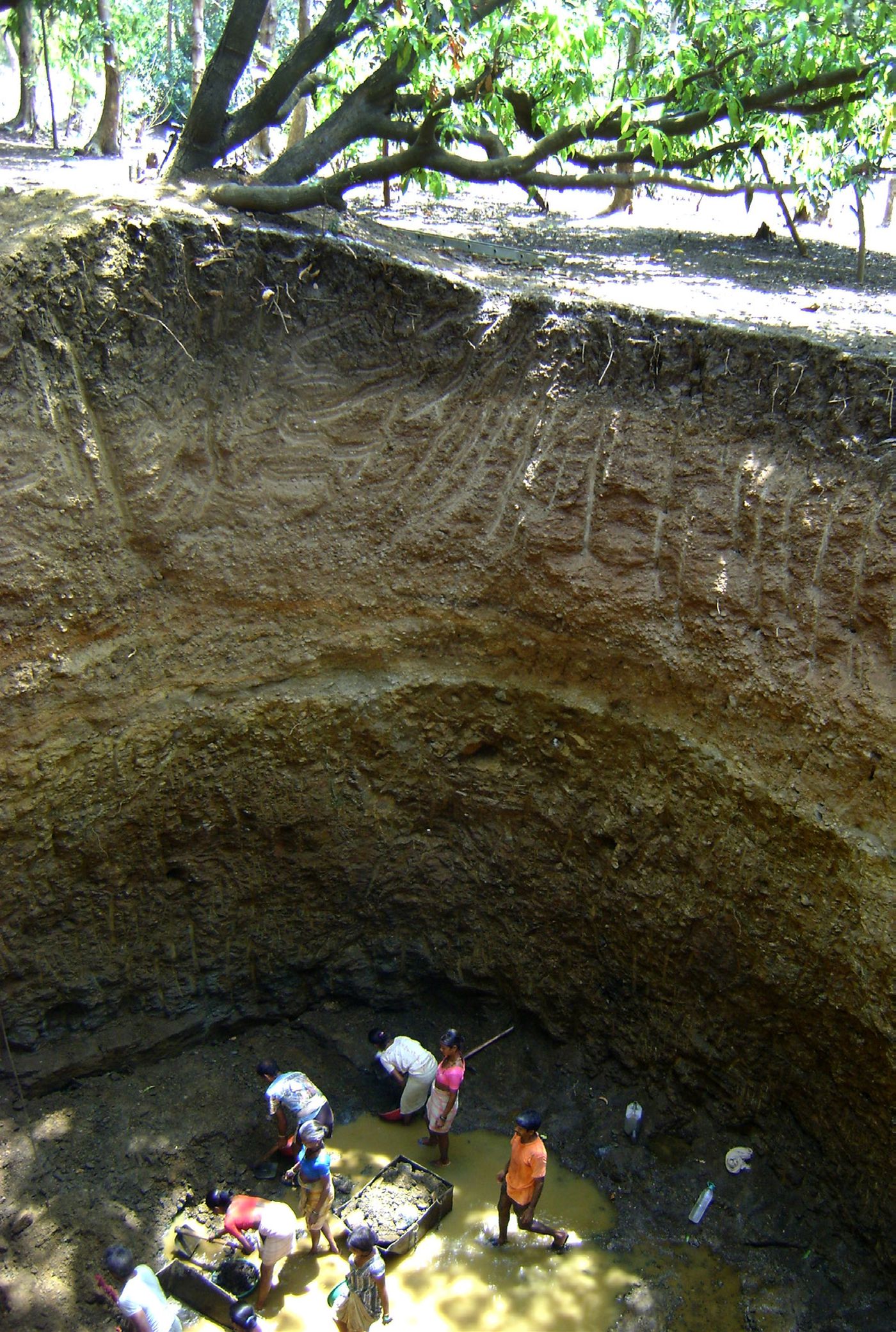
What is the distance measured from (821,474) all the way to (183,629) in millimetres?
3323

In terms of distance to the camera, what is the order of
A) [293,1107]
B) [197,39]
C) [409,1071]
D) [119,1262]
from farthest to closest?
[197,39], [409,1071], [293,1107], [119,1262]

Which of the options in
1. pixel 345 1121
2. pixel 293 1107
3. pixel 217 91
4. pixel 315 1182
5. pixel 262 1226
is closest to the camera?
pixel 262 1226

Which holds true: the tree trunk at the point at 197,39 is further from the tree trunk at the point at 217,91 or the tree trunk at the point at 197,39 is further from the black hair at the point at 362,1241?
the black hair at the point at 362,1241

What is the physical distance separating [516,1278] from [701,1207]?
3.25ft

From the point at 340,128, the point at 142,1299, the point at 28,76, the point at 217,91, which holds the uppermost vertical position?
the point at 28,76

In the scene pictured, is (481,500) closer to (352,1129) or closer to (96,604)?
(96,604)

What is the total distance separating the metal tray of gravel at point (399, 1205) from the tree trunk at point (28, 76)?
11.6 meters

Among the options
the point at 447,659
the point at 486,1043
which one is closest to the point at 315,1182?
the point at 486,1043

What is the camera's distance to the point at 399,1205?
4480 mm

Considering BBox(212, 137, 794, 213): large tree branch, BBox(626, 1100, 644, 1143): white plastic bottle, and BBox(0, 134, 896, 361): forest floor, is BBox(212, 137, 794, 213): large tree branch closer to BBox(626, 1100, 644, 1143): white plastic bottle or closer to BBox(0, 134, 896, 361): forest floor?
BBox(0, 134, 896, 361): forest floor

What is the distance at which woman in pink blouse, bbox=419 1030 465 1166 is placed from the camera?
466 cm

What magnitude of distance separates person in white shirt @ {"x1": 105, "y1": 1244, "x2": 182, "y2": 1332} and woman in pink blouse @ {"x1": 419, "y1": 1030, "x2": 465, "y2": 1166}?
1.48 metres

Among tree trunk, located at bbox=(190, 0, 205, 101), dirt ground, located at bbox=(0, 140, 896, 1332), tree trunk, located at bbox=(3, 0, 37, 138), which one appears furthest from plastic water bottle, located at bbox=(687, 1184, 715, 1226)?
tree trunk, located at bbox=(3, 0, 37, 138)

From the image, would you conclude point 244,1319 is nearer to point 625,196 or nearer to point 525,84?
point 525,84
